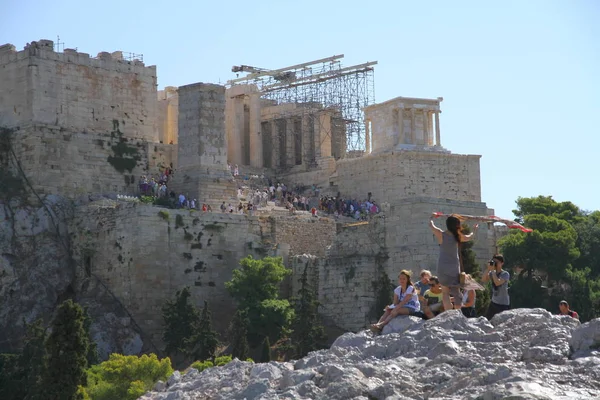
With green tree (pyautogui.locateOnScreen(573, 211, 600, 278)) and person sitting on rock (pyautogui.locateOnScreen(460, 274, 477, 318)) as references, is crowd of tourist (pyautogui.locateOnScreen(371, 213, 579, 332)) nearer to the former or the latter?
person sitting on rock (pyautogui.locateOnScreen(460, 274, 477, 318))

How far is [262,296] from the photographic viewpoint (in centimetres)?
4706

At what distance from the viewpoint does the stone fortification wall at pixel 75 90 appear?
52188 mm

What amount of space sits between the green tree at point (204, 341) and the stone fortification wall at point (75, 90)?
427 inches

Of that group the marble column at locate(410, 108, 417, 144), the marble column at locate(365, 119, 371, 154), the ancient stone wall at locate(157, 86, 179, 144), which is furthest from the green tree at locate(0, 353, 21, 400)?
the marble column at locate(365, 119, 371, 154)

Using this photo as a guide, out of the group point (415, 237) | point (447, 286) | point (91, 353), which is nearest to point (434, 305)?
point (447, 286)

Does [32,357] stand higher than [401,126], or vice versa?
[401,126]

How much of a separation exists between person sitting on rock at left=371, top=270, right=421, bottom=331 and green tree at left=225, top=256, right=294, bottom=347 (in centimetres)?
2189

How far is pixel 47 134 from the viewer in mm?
51625

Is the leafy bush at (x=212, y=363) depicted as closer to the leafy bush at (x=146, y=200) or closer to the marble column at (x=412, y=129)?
the leafy bush at (x=146, y=200)

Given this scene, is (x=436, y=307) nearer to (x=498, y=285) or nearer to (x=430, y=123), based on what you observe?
(x=498, y=285)

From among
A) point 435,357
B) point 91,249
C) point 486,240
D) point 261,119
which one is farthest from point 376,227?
point 435,357

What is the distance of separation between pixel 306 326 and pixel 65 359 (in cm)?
1114

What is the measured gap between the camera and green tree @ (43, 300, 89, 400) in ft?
111

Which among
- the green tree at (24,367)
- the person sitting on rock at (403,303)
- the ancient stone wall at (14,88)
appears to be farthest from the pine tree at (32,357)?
the person sitting on rock at (403,303)
